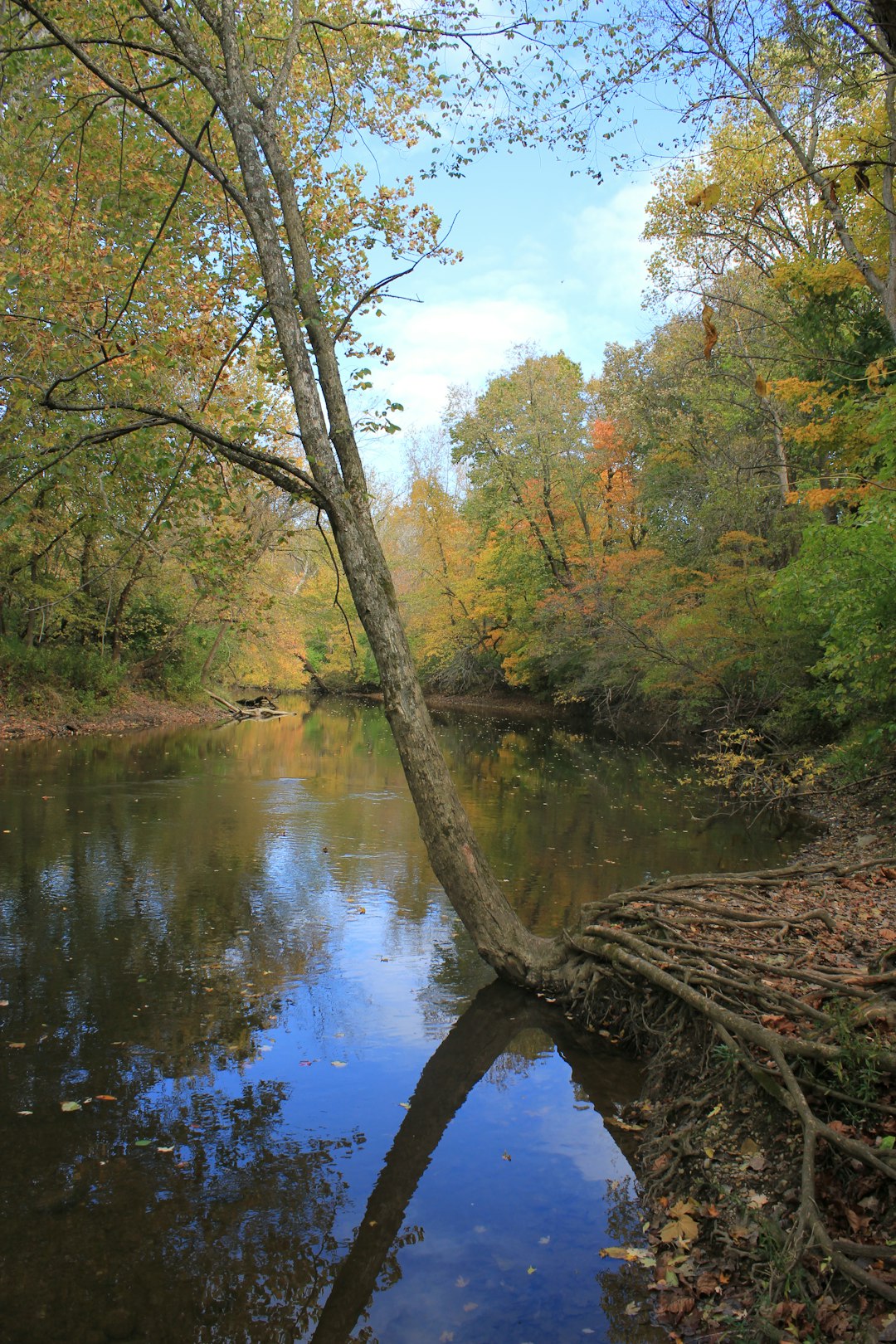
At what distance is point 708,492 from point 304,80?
15.7m

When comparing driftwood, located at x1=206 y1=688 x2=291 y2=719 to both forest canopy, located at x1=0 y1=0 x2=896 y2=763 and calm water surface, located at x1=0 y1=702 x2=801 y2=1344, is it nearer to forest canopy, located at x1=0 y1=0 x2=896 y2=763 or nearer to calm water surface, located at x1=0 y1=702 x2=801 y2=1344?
forest canopy, located at x1=0 y1=0 x2=896 y2=763

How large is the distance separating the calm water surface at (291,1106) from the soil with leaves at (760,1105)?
29cm

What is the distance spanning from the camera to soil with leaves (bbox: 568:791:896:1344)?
3.21m

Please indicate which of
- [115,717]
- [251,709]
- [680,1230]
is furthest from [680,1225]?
[251,709]

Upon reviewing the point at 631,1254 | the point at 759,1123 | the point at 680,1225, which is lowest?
the point at 631,1254

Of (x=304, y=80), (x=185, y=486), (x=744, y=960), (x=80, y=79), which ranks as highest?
(x=80, y=79)

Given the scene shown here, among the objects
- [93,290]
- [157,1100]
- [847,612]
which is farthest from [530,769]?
[157,1100]

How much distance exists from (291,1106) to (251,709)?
1221 inches

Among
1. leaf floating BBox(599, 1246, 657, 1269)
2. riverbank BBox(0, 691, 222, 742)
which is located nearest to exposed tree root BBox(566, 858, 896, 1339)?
leaf floating BBox(599, 1246, 657, 1269)

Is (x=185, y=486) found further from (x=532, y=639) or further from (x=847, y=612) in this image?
(x=532, y=639)

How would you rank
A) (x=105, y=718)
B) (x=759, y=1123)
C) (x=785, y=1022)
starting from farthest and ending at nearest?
(x=105, y=718) < (x=785, y=1022) < (x=759, y=1123)

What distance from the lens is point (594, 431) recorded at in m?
32.0

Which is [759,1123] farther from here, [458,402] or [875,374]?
[458,402]

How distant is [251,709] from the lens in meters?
35.4
